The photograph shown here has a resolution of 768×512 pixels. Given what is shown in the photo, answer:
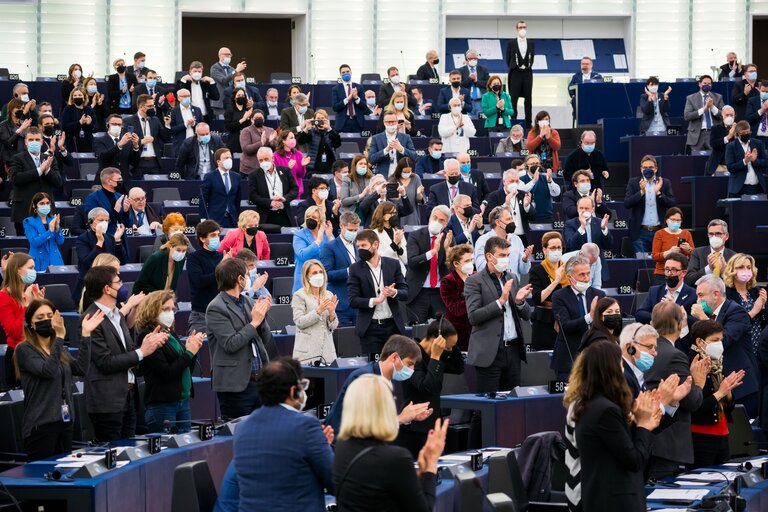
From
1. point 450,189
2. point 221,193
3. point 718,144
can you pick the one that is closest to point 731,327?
point 450,189

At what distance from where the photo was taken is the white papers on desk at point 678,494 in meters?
6.69

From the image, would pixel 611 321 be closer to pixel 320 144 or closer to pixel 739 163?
pixel 320 144

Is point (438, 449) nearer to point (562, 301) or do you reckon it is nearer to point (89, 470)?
point (89, 470)

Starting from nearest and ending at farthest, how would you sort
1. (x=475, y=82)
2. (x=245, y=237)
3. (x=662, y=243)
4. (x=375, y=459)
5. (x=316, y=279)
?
1. (x=375, y=459)
2. (x=316, y=279)
3. (x=245, y=237)
4. (x=662, y=243)
5. (x=475, y=82)

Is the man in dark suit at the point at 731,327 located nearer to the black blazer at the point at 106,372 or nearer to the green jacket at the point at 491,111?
the black blazer at the point at 106,372

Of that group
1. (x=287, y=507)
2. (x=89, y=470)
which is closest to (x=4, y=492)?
(x=89, y=470)

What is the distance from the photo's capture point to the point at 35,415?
7.36 m

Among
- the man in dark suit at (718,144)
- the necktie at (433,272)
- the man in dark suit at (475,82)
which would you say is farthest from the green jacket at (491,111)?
the necktie at (433,272)

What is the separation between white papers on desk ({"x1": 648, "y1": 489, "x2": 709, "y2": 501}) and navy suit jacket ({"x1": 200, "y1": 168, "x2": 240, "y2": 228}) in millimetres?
7416

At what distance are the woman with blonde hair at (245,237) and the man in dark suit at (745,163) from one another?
602 cm

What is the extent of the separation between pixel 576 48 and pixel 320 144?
1211 centimetres

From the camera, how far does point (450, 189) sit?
13047 millimetres

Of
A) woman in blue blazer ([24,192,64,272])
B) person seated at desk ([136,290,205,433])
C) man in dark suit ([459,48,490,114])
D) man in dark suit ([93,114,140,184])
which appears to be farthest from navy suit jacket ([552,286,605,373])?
man in dark suit ([459,48,490,114])

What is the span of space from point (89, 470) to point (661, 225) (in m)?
9.07
